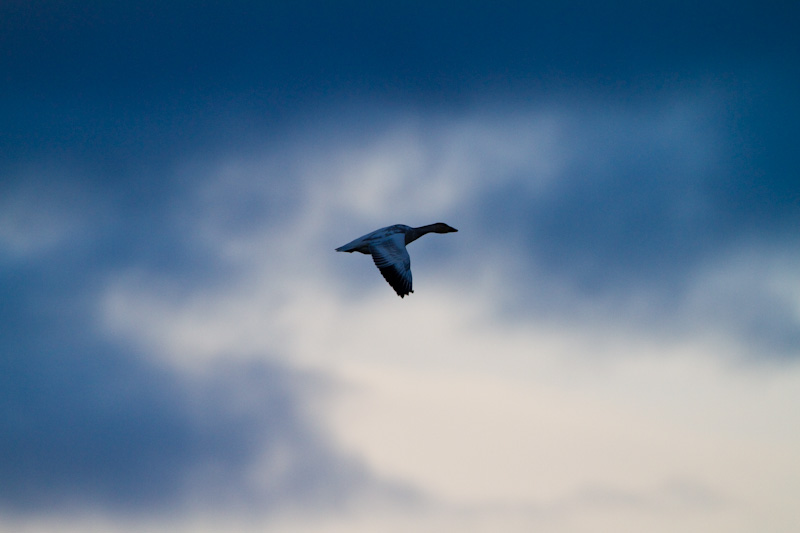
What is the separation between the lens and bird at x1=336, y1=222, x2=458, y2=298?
56.9 metres

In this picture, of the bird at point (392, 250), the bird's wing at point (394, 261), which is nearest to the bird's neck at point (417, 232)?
the bird at point (392, 250)

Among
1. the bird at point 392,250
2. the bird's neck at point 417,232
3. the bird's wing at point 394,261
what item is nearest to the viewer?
the bird's wing at point 394,261

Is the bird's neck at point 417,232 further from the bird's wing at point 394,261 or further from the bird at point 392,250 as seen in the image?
the bird's wing at point 394,261

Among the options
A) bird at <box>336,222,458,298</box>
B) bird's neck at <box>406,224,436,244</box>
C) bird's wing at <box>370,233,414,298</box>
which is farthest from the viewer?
bird's neck at <box>406,224,436,244</box>

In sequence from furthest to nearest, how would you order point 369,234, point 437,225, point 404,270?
1. point 437,225
2. point 369,234
3. point 404,270

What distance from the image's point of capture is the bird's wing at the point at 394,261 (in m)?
56.6

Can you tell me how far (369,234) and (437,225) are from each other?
571 centimetres

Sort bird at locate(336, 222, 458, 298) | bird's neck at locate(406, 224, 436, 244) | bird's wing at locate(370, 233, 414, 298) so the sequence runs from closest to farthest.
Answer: bird's wing at locate(370, 233, 414, 298) < bird at locate(336, 222, 458, 298) < bird's neck at locate(406, 224, 436, 244)

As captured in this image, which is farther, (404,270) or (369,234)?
(369,234)

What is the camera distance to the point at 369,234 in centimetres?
6178

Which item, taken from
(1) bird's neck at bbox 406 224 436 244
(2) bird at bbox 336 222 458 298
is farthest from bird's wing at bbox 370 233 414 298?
(1) bird's neck at bbox 406 224 436 244

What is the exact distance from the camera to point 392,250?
5916 centimetres

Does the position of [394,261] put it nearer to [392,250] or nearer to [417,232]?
[392,250]

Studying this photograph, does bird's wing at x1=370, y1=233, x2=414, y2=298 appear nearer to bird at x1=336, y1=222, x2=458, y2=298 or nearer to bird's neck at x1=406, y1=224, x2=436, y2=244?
bird at x1=336, y1=222, x2=458, y2=298
